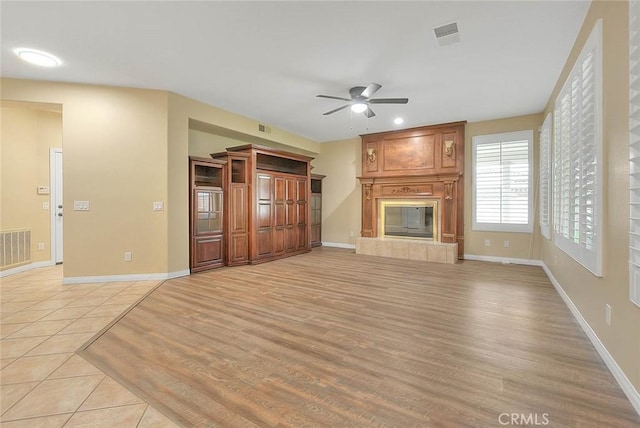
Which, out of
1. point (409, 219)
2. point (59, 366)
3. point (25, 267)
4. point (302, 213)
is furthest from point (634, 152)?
point (25, 267)

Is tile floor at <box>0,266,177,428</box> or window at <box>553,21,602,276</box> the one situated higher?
window at <box>553,21,602,276</box>

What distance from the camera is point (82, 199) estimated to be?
400cm

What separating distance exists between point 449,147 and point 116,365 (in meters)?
6.21

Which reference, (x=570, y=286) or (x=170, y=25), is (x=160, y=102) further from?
(x=570, y=286)

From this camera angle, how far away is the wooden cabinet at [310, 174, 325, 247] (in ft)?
24.9

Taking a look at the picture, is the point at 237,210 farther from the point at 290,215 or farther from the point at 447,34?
the point at 447,34

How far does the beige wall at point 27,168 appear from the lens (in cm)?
452

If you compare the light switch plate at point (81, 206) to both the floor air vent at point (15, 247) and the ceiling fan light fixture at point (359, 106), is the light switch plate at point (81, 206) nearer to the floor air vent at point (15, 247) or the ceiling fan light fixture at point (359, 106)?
the floor air vent at point (15, 247)

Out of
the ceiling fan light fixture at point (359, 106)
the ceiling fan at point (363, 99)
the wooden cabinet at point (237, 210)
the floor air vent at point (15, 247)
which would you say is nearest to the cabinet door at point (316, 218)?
the wooden cabinet at point (237, 210)

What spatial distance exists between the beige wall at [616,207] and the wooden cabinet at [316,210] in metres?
5.85

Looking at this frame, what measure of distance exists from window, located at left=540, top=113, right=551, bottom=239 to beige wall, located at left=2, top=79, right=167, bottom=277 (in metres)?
5.74

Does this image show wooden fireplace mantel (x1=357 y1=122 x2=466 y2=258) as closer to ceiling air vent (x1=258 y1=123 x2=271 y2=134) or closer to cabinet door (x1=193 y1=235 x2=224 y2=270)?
ceiling air vent (x1=258 y1=123 x2=271 y2=134)

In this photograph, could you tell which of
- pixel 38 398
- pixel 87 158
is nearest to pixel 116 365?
pixel 38 398

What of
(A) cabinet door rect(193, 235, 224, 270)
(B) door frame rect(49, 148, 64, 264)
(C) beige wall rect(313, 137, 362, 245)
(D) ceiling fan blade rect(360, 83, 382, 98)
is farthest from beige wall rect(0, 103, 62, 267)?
(C) beige wall rect(313, 137, 362, 245)
